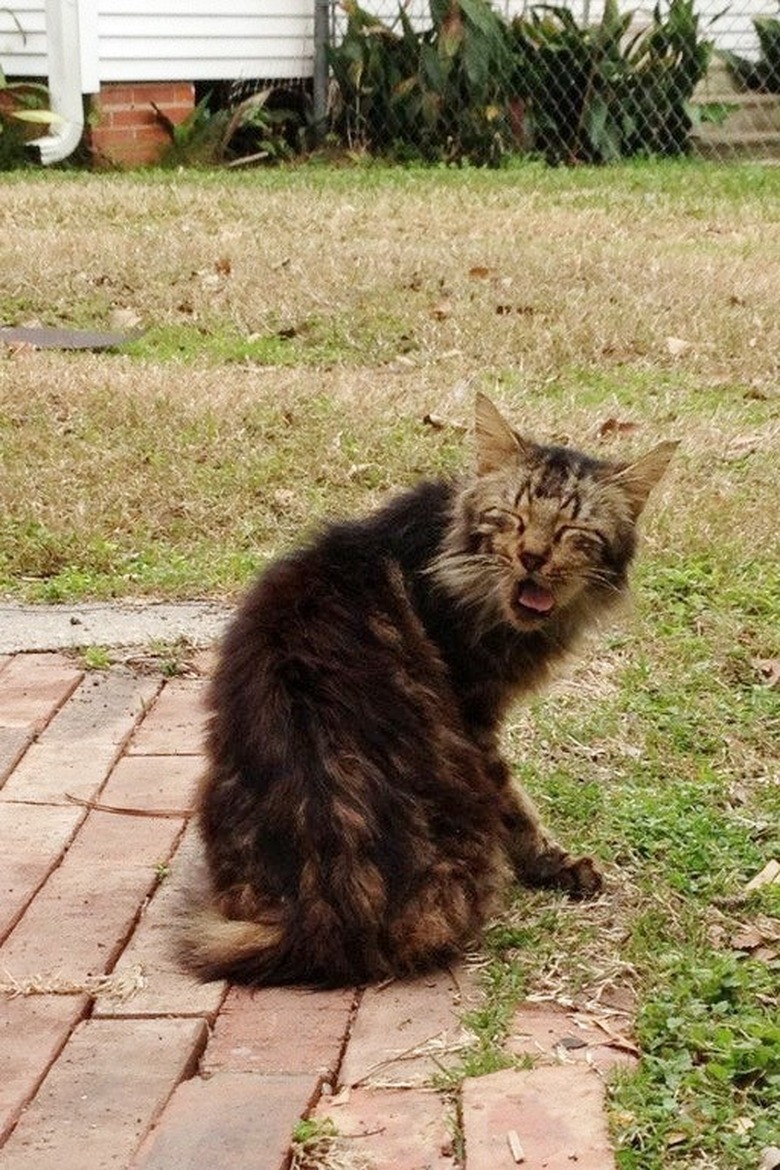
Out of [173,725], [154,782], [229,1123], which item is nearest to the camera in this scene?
[229,1123]

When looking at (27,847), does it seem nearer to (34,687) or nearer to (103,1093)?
(34,687)

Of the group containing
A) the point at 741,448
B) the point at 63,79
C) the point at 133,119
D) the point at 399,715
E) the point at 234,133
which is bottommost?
the point at 234,133

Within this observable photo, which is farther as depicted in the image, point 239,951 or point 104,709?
point 104,709

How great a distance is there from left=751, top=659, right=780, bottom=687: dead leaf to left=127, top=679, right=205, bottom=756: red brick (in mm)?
1429

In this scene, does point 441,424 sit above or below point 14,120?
above

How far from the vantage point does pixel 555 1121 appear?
2699 millimetres

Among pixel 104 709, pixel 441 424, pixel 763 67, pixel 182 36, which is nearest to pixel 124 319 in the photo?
pixel 441 424

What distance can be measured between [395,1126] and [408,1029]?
12.2 inches

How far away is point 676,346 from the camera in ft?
24.5

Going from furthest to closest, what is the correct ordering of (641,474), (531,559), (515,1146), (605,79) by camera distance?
(605,79) < (641,474) < (531,559) < (515,1146)

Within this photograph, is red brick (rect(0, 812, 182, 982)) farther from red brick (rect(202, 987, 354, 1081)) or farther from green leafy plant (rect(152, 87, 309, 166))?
green leafy plant (rect(152, 87, 309, 166))

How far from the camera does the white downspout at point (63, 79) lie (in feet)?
40.2

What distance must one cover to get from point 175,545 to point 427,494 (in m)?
1.86

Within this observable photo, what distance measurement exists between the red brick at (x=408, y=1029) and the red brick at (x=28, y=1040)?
49 centimetres
